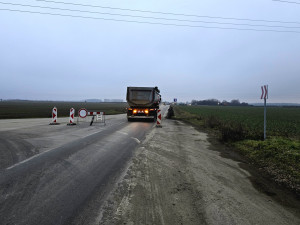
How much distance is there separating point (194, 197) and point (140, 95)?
1802 cm

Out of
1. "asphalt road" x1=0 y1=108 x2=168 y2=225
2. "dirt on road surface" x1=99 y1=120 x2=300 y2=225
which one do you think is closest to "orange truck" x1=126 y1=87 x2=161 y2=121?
"asphalt road" x1=0 y1=108 x2=168 y2=225

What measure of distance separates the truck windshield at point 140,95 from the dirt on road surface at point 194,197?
15.3m

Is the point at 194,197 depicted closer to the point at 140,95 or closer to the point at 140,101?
the point at 140,101

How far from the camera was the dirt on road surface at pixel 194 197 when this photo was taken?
3465mm

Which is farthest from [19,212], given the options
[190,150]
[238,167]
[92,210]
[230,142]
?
[230,142]

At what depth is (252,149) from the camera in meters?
9.20

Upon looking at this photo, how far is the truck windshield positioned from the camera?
71.7ft

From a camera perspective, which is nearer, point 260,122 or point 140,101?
point 140,101

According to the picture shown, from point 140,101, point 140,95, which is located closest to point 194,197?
point 140,101

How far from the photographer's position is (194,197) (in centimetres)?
423

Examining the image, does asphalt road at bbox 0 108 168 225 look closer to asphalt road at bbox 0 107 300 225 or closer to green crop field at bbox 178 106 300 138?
asphalt road at bbox 0 107 300 225

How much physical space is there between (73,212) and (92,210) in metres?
0.27

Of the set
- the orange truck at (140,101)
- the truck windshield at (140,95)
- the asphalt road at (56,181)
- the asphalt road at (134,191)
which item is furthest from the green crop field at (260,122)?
the asphalt road at (56,181)

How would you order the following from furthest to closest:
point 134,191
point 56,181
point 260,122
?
1. point 260,122
2. point 56,181
3. point 134,191
